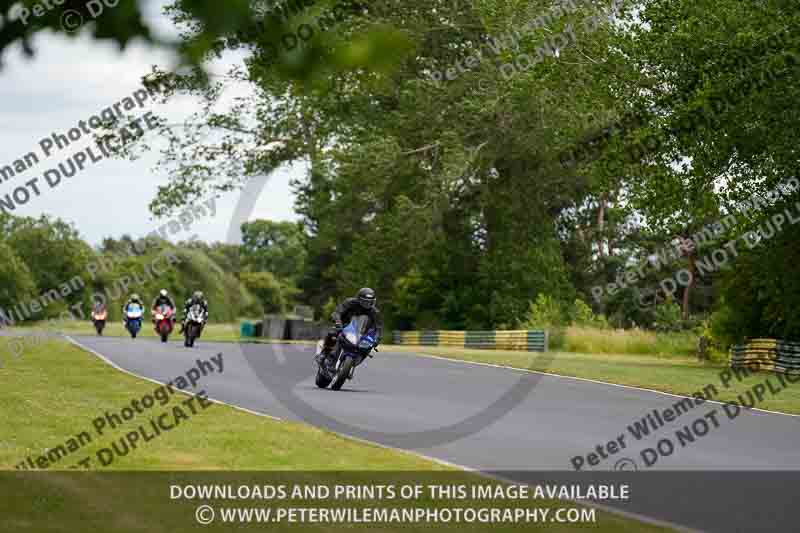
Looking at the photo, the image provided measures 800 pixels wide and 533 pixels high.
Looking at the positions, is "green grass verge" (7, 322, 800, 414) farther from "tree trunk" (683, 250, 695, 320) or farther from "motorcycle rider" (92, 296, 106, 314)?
"tree trunk" (683, 250, 695, 320)

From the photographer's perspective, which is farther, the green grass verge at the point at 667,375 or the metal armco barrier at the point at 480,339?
the metal armco barrier at the point at 480,339

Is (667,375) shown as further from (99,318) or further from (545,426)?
(99,318)

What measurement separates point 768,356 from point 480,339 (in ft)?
57.4

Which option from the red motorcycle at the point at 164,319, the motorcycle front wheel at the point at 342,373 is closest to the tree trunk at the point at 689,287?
the red motorcycle at the point at 164,319

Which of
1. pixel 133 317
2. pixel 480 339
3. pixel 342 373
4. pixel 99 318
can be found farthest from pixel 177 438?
pixel 99 318

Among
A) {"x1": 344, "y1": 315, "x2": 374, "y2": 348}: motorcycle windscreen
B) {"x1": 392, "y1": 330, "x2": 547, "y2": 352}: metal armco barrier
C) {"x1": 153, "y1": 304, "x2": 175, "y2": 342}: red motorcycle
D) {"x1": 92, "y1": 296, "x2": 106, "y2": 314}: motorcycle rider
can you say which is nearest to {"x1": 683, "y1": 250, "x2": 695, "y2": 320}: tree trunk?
{"x1": 392, "y1": 330, "x2": 547, "y2": 352}: metal armco barrier

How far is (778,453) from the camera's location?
14.3 meters

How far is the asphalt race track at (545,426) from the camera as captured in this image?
35.7ft

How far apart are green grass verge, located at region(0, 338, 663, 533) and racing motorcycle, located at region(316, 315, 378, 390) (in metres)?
2.93

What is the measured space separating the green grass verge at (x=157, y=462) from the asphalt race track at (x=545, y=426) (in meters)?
0.90

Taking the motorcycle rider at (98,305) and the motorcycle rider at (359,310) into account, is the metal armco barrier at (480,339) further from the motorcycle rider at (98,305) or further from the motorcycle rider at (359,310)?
the motorcycle rider at (359,310)

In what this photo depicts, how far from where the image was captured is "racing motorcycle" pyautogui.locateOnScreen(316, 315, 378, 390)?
19.9m

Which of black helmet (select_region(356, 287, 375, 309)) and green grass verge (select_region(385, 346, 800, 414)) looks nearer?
black helmet (select_region(356, 287, 375, 309))

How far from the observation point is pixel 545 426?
16469mm
